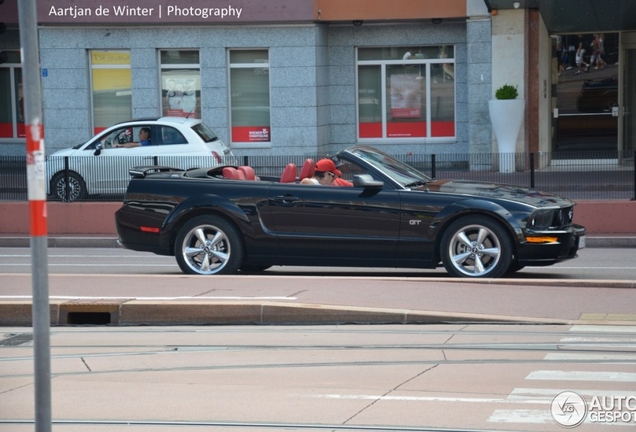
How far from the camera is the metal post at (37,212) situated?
451 centimetres

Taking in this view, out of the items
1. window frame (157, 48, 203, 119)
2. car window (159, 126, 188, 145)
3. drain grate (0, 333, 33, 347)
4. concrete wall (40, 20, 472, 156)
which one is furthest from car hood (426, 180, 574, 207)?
window frame (157, 48, 203, 119)

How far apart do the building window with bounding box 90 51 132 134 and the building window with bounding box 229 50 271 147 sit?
2601mm

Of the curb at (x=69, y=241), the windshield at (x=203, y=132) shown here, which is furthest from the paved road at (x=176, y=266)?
the windshield at (x=203, y=132)

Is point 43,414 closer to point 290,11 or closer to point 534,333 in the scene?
point 534,333

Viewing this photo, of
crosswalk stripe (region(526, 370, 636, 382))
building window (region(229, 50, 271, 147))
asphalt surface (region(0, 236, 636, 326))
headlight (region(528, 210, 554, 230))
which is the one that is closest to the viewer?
crosswalk stripe (region(526, 370, 636, 382))

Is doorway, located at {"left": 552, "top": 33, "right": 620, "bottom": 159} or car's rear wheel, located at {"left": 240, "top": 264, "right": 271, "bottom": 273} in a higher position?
doorway, located at {"left": 552, "top": 33, "right": 620, "bottom": 159}

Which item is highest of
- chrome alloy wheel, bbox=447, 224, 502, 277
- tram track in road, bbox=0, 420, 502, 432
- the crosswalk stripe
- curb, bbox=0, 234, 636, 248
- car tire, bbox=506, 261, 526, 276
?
chrome alloy wheel, bbox=447, 224, 502, 277

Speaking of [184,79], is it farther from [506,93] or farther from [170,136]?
[506,93]

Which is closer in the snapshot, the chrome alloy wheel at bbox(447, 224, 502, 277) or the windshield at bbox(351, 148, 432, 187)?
the chrome alloy wheel at bbox(447, 224, 502, 277)

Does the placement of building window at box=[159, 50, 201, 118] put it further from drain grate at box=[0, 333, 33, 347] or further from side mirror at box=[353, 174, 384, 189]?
drain grate at box=[0, 333, 33, 347]

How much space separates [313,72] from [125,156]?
738 cm

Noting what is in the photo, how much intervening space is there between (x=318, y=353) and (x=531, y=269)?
560 cm

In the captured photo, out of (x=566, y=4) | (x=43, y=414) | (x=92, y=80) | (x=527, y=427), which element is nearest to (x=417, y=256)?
(x=527, y=427)

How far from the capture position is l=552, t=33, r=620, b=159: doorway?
2552cm
